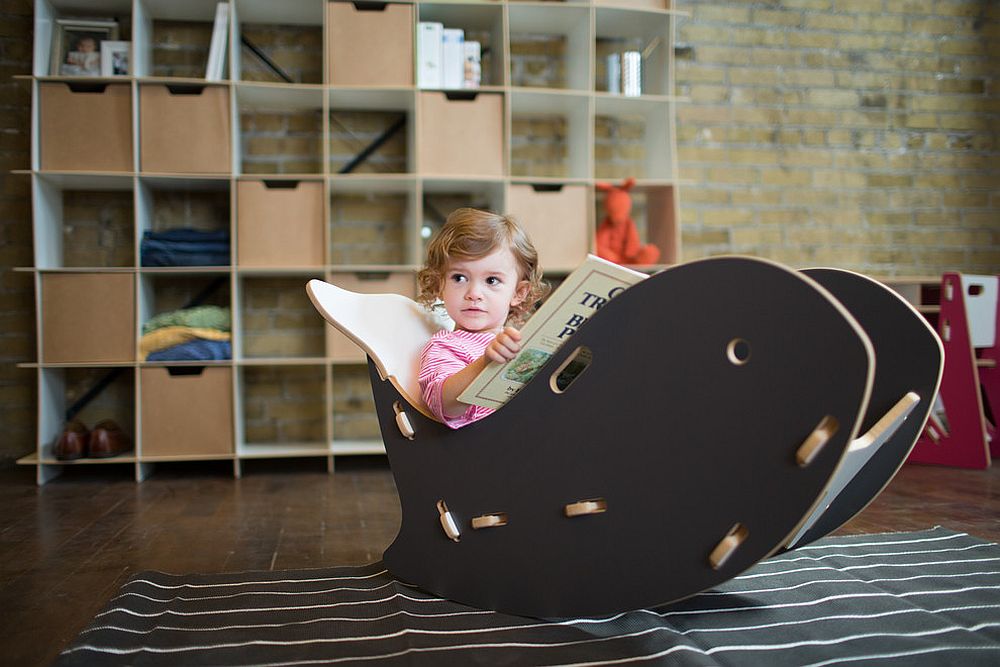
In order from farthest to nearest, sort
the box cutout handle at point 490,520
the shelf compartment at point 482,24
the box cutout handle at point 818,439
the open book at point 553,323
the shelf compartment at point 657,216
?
the shelf compartment at point 657,216, the shelf compartment at point 482,24, the box cutout handle at point 490,520, the open book at point 553,323, the box cutout handle at point 818,439

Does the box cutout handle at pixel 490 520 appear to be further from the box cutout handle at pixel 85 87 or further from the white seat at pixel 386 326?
the box cutout handle at pixel 85 87

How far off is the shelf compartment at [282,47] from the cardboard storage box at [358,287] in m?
0.90

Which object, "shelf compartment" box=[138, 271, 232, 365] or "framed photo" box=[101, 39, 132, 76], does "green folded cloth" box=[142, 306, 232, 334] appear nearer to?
"shelf compartment" box=[138, 271, 232, 365]

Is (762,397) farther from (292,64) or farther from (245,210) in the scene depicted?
(292,64)

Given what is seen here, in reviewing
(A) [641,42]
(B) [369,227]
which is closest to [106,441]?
(B) [369,227]

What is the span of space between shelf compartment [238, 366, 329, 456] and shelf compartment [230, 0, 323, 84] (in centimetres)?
122

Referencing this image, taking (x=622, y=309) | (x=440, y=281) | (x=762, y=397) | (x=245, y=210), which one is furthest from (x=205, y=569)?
(x=245, y=210)

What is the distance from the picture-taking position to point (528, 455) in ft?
4.34

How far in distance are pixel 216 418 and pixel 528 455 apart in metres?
1.98

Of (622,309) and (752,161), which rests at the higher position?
(752,161)

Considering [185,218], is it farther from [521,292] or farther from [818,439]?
[818,439]

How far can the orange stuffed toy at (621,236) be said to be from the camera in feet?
10.3

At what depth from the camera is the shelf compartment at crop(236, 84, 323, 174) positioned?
3.28 metres

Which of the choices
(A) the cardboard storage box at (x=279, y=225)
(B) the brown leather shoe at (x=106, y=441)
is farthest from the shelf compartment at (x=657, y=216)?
(B) the brown leather shoe at (x=106, y=441)
